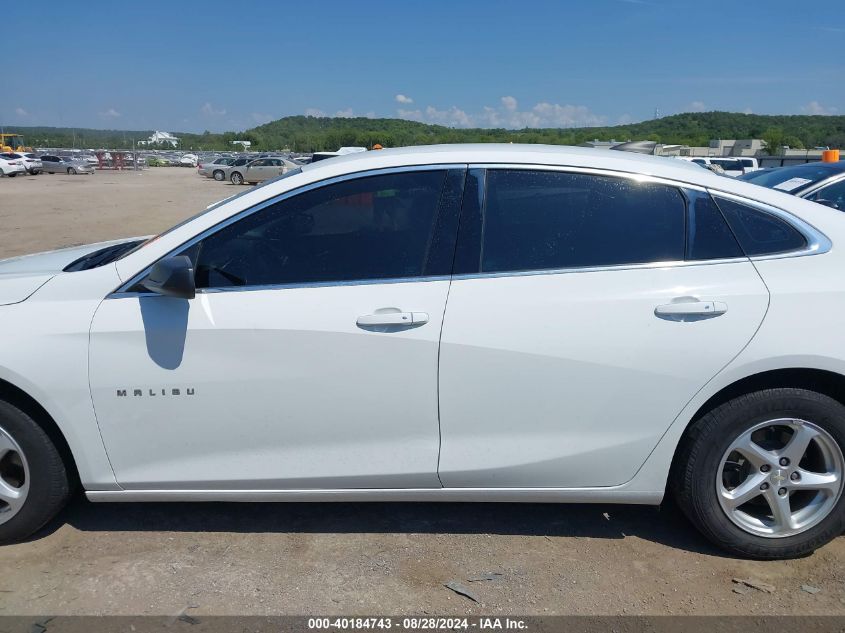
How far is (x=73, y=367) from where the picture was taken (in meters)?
2.73

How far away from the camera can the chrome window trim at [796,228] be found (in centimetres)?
277

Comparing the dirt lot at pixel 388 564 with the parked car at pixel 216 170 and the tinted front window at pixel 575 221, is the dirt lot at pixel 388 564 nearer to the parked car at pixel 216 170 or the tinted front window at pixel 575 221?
the tinted front window at pixel 575 221

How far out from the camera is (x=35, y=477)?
2859 mm

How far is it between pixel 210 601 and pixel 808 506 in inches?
100

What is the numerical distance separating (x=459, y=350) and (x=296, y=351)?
26.0 inches

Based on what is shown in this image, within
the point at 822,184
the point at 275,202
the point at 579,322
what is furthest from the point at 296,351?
the point at 822,184

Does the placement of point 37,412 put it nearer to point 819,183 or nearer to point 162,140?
point 819,183

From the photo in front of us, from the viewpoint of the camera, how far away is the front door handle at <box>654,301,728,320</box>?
2.65 metres

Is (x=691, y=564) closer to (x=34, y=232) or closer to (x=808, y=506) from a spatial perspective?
(x=808, y=506)

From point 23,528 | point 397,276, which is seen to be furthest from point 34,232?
point 397,276

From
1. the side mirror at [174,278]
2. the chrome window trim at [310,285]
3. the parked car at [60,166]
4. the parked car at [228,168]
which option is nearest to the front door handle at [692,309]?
the chrome window trim at [310,285]

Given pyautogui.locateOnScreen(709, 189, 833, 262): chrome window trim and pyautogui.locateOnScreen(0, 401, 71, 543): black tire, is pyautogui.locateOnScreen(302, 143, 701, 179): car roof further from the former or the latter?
pyautogui.locateOnScreen(0, 401, 71, 543): black tire

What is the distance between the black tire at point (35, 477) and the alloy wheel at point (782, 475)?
2844 mm

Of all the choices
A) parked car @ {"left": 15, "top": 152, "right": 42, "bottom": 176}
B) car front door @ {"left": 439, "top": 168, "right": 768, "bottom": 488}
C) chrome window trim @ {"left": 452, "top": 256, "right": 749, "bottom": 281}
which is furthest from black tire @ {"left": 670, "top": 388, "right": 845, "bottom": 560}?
parked car @ {"left": 15, "top": 152, "right": 42, "bottom": 176}
